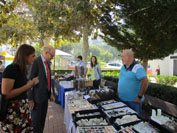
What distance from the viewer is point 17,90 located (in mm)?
1488

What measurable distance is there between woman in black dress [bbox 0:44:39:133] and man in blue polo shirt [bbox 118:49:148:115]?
150cm

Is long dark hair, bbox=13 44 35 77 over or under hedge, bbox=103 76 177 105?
over

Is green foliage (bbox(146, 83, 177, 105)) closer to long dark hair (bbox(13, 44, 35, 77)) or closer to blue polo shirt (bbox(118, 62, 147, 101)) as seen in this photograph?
blue polo shirt (bbox(118, 62, 147, 101))

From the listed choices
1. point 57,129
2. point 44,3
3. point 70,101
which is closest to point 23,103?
point 70,101

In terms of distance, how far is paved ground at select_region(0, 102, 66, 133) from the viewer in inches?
120

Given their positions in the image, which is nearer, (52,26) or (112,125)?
(112,125)

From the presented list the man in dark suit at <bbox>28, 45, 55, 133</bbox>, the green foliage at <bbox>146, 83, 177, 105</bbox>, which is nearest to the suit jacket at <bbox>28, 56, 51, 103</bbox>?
the man in dark suit at <bbox>28, 45, 55, 133</bbox>

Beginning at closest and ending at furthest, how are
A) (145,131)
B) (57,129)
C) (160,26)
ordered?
(145,131), (57,129), (160,26)

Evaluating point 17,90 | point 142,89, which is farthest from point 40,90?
point 142,89

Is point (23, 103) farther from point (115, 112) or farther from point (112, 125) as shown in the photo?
point (115, 112)

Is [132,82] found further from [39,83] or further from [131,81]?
[39,83]

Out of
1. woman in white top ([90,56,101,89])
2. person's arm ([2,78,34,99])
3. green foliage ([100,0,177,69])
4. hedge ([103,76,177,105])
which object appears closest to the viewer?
person's arm ([2,78,34,99])

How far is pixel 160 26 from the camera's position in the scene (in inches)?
173

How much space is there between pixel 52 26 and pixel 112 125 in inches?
240
